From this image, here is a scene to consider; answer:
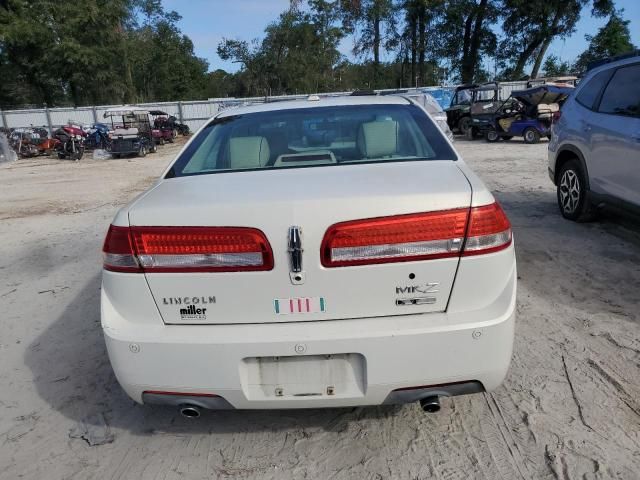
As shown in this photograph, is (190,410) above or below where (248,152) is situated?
below

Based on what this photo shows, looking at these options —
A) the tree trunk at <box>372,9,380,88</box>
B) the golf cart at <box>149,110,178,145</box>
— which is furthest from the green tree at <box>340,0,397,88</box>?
the golf cart at <box>149,110,178,145</box>

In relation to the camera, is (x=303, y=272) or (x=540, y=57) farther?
(x=540, y=57)

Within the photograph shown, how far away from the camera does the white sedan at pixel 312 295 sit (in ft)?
6.81

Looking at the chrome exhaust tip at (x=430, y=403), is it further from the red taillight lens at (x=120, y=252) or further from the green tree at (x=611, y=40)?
the green tree at (x=611, y=40)

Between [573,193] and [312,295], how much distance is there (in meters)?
5.06

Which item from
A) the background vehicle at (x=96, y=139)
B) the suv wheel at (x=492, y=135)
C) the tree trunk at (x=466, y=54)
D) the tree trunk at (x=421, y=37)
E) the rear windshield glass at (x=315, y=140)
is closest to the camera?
the rear windshield glass at (x=315, y=140)

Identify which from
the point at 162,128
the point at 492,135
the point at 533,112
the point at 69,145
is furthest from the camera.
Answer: the point at 162,128

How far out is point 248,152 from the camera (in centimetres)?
297

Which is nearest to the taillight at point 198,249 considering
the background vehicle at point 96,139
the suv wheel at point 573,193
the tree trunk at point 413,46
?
the suv wheel at point 573,193

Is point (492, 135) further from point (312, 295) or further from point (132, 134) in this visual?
point (312, 295)

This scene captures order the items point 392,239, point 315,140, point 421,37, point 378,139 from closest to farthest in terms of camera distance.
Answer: point 392,239
point 378,139
point 315,140
point 421,37

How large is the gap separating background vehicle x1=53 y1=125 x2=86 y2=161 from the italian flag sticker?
21.5 m

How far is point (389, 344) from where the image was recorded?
208cm

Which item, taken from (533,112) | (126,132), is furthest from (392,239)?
(126,132)
